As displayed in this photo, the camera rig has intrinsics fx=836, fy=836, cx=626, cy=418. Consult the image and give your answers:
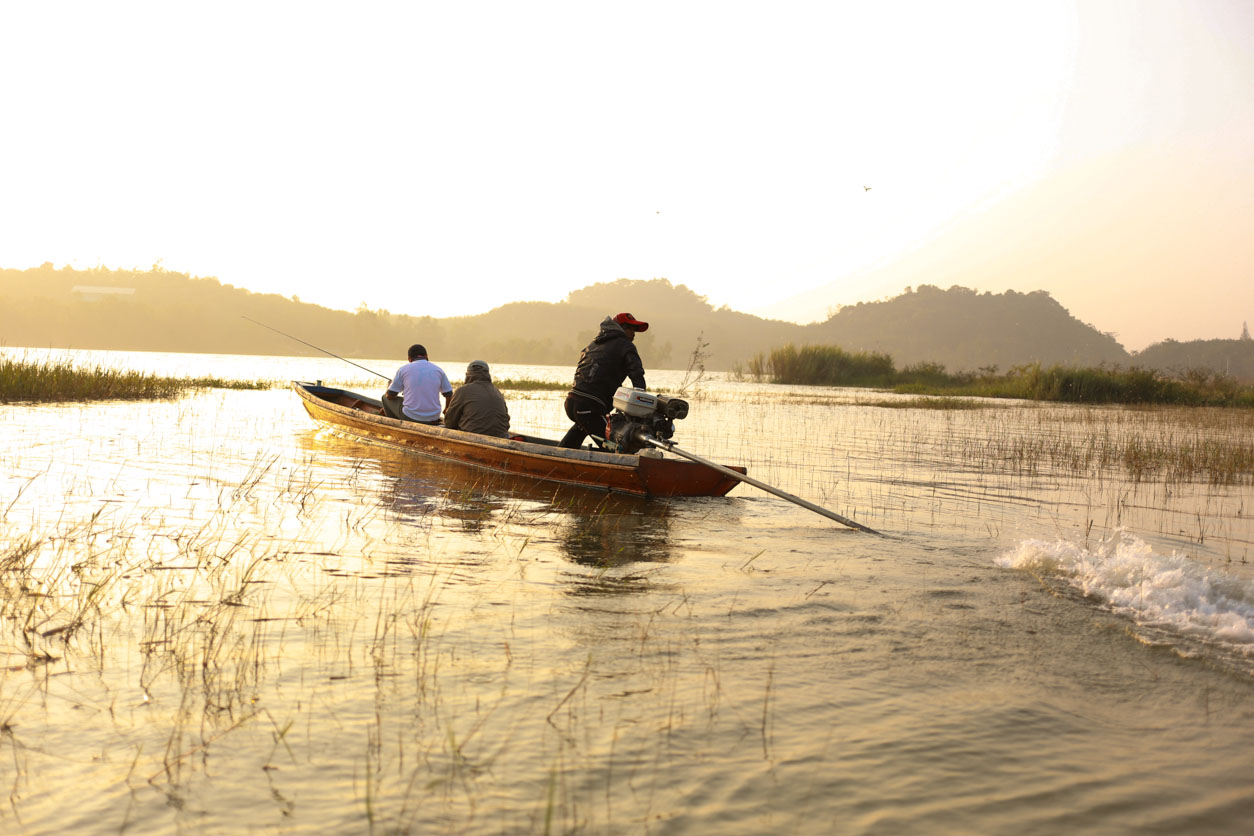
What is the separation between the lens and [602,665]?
13.3 feet

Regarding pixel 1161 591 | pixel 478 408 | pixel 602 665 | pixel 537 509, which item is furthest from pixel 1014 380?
pixel 602 665

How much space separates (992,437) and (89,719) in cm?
1726

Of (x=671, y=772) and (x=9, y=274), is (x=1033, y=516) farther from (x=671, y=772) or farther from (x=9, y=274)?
(x=9, y=274)

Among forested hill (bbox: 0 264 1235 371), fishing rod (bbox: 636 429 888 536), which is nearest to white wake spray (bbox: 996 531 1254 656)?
fishing rod (bbox: 636 429 888 536)

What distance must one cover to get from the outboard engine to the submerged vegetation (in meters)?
15.3

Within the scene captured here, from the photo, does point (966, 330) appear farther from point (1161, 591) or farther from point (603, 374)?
point (1161, 591)

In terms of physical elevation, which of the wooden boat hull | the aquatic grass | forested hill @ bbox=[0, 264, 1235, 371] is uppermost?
forested hill @ bbox=[0, 264, 1235, 371]

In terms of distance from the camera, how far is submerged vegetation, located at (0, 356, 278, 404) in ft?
60.3

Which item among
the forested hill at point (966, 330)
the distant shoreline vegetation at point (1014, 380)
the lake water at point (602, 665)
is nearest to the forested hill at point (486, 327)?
the forested hill at point (966, 330)

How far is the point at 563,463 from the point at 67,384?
51.0 feet

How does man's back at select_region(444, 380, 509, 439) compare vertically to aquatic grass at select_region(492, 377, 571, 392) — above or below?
below

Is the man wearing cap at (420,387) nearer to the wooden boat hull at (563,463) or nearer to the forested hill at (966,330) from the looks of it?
the wooden boat hull at (563,463)

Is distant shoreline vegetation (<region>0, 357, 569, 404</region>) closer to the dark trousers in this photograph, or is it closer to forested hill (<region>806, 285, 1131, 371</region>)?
the dark trousers

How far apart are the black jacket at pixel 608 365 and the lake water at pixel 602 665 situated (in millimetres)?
1714
